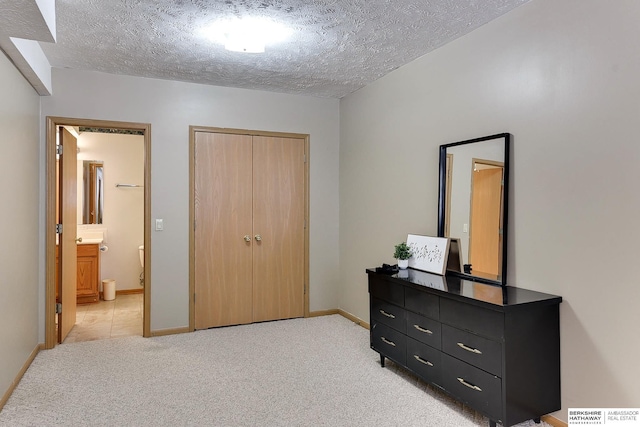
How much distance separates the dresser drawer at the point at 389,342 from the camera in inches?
117

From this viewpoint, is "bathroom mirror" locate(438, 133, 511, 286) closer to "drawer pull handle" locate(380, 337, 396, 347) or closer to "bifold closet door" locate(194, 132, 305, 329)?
"drawer pull handle" locate(380, 337, 396, 347)

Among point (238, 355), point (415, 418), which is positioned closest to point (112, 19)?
point (238, 355)

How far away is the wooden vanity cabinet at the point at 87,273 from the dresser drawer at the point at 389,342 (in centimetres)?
397

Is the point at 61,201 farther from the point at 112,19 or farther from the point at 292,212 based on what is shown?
the point at 292,212

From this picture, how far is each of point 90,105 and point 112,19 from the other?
132cm

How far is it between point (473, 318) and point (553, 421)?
729 mm

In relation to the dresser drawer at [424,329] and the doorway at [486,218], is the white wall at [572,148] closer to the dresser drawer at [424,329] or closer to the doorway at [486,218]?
the doorway at [486,218]

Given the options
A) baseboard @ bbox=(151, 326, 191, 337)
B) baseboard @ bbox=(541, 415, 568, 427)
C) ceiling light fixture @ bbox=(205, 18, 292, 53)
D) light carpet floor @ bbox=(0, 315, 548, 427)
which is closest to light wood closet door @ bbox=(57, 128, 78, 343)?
light carpet floor @ bbox=(0, 315, 548, 427)

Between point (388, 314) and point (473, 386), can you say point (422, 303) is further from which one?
point (473, 386)

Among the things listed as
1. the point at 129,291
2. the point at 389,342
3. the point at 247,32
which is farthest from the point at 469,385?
the point at 129,291

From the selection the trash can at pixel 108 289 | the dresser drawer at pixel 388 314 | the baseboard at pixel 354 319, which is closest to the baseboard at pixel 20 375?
the trash can at pixel 108 289

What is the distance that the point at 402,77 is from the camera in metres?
3.69

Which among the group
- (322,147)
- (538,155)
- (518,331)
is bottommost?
(518,331)

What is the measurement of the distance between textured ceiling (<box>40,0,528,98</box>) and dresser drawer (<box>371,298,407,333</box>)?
6.49 feet
